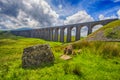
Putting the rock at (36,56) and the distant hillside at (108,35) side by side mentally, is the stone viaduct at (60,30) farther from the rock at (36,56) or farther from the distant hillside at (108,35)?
the rock at (36,56)

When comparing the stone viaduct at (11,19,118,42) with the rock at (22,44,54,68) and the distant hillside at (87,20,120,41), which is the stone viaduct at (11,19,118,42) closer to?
the distant hillside at (87,20,120,41)

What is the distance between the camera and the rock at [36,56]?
10.6 metres

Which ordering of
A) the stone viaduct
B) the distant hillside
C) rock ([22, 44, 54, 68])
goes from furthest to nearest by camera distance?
the stone viaduct → the distant hillside → rock ([22, 44, 54, 68])

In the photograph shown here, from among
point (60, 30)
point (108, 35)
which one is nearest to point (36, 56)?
point (108, 35)

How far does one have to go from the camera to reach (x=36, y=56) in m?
10.7

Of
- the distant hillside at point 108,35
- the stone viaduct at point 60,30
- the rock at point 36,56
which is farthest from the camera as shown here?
the stone viaduct at point 60,30

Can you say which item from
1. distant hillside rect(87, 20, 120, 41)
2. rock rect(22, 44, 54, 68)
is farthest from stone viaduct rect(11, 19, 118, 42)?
rock rect(22, 44, 54, 68)

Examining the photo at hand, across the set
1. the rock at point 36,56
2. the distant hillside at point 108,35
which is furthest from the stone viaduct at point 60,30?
the rock at point 36,56

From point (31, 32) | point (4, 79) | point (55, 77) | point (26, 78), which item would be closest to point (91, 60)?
point (55, 77)

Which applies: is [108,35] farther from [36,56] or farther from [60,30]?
[60,30]

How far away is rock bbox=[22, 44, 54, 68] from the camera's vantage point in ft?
34.9

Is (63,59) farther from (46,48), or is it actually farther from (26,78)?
(26,78)

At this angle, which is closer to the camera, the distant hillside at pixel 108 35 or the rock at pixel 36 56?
the rock at pixel 36 56

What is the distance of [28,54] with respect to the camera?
10.8 m
